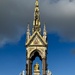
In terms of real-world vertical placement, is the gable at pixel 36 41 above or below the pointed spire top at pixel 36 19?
below

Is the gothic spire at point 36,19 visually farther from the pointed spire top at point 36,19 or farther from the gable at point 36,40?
the gable at point 36,40

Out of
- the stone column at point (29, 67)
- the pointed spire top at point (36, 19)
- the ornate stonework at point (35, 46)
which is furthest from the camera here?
the pointed spire top at point (36, 19)

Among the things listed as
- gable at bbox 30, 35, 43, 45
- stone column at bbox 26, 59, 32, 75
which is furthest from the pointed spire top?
stone column at bbox 26, 59, 32, 75

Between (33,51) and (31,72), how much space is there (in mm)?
2308

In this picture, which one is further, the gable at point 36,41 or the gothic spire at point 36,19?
the gothic spire at point 36,19

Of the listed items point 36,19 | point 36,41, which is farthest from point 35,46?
point 36,19

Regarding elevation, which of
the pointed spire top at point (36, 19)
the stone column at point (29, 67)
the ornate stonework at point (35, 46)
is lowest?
the stone column at point (29, 67)

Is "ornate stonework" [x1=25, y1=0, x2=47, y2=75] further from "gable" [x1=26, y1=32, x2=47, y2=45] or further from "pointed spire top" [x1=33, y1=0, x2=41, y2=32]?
"pointed spire top" [x1=33, y1=0, x2=41, y2=32]

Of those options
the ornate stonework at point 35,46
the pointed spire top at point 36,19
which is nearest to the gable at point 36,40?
the ornate stonework at point 35,46

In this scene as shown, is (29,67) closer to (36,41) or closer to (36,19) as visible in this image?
(36,41)

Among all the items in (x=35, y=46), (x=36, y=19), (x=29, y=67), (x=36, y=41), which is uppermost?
(x=36, y=19)

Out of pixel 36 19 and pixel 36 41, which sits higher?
pixel 36 19

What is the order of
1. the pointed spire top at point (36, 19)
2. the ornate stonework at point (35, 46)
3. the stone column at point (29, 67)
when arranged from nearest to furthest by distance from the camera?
1. the stone column at point (29, 67)
2. the ornate stonework at point (35, 46)
3. the pointed spire top at point (36, 19)

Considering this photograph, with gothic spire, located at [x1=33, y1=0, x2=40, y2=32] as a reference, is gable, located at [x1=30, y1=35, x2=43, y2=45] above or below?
below
